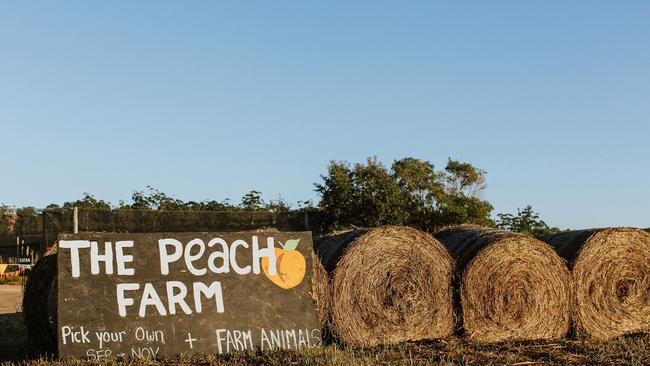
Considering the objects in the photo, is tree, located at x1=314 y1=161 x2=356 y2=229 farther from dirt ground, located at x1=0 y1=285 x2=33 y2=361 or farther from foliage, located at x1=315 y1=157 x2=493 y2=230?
dirt ground, located at x1=0 y1=285 x2=33 y2=361

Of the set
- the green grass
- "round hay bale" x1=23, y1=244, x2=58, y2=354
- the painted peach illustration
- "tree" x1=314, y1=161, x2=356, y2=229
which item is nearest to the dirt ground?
"round hay bale" x1=23, y1=244, x2=58, y2=354

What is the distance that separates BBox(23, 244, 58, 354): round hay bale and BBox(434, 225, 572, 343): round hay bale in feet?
16.8

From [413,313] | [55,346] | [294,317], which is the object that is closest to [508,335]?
[413,313]

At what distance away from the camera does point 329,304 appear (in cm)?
990

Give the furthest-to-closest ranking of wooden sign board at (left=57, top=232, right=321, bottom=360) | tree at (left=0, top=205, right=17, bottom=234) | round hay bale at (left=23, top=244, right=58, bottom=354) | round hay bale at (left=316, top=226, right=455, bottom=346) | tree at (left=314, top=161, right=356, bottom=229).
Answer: tree at (left=0, top=205, right=17, bottom=234), tree at (left=314, top=161, right=356, bottom=229), round hay bale at (left=316, top=226, right=455, bottom=346), round hay bale at (left=23, top=244, right=58, bottom=354), wooden sign board at (left=57, top=232, right=321, bottom=360)

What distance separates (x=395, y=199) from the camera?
1133 inches

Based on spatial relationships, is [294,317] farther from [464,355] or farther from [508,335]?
[508,335]

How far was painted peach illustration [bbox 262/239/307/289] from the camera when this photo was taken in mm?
9422

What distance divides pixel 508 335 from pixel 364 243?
7.54ft

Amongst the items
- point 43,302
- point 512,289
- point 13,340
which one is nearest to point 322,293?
point 512,289

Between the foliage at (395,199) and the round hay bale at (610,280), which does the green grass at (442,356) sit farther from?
the foliage at (395,199)

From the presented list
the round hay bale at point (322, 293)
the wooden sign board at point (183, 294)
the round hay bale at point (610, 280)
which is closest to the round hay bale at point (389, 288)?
the round hay bale at point (322, 293)

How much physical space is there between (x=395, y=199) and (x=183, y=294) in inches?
796

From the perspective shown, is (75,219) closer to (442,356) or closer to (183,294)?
(183,294)
